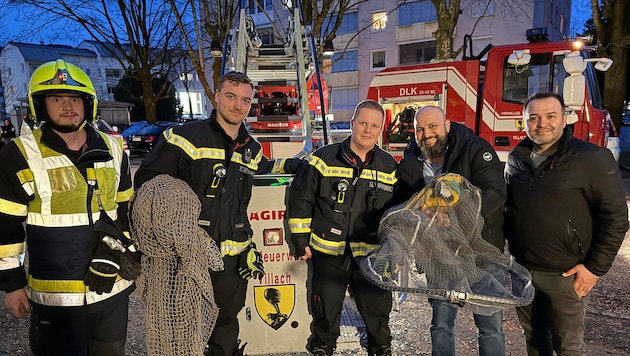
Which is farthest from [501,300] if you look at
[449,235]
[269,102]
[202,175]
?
[269,102]

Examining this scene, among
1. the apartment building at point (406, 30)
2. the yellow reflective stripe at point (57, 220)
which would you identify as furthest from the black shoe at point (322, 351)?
the apartment building at point (406, 30)

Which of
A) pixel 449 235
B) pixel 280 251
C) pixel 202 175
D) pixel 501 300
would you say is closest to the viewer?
pixel 501 300

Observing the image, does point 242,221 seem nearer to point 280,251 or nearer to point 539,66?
point 280,251

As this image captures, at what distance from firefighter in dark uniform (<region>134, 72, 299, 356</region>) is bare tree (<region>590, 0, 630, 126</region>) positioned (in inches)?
482

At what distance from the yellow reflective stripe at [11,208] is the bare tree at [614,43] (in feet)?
43.9

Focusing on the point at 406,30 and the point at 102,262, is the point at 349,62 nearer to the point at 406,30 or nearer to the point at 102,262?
the point at 406,30

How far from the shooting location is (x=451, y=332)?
2537 millimetres

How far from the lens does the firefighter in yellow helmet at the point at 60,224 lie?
1.88m

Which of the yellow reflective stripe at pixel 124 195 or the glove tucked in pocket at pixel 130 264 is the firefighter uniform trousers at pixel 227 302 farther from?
the yellow reflective stripe at pixel 124 195

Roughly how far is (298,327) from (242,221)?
991mm

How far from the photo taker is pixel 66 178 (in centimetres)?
193

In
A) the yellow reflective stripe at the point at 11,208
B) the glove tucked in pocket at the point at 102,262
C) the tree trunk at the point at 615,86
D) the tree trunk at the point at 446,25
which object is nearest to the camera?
the yellow reflective stripe at the point at 11,208

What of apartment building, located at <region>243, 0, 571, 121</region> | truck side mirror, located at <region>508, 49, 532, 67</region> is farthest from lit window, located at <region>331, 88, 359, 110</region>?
truck side mirror, located at <region>508, 49, 532, 67</region>

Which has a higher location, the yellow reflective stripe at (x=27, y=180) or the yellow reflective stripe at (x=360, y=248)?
the yellow reflective stripe at (x=27, y=180)
